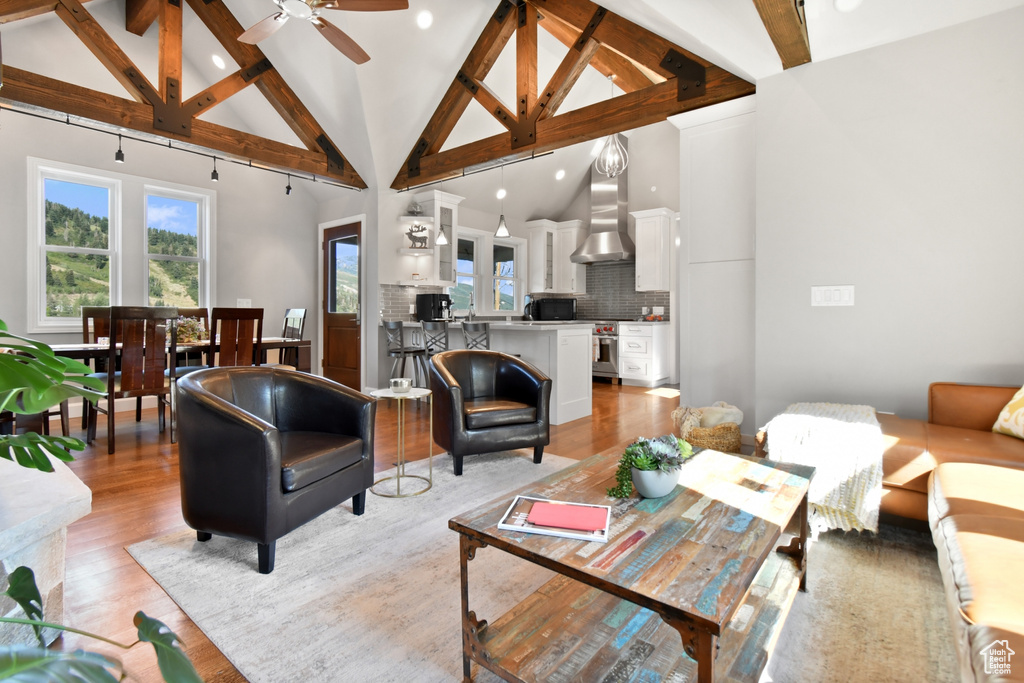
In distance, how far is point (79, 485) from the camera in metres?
1.54

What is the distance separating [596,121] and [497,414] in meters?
2.87

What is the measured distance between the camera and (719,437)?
10.9 ft

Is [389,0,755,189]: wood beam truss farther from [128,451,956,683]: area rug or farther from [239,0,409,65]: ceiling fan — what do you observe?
[128,451,956,683]: area rug

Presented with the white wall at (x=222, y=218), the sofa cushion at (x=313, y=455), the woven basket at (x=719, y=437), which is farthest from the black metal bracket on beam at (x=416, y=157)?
the woven basket at (x=719, y=437)

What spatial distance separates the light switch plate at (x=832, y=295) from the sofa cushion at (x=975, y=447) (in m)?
0.96

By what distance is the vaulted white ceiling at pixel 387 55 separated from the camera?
3211mm

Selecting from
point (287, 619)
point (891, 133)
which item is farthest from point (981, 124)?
point (287, 619)

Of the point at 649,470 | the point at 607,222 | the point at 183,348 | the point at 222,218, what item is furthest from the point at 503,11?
the point at 649,470

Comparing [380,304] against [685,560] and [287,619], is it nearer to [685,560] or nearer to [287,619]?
[287,619]

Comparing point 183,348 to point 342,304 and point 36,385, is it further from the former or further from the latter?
point 36,385

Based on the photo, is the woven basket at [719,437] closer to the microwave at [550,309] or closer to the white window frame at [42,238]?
the microwave at [550,309]

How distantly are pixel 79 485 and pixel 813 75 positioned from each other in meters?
4.28

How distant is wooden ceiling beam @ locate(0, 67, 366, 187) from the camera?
157 inches

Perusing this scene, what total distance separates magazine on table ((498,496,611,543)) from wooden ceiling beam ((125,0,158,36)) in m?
6.33
